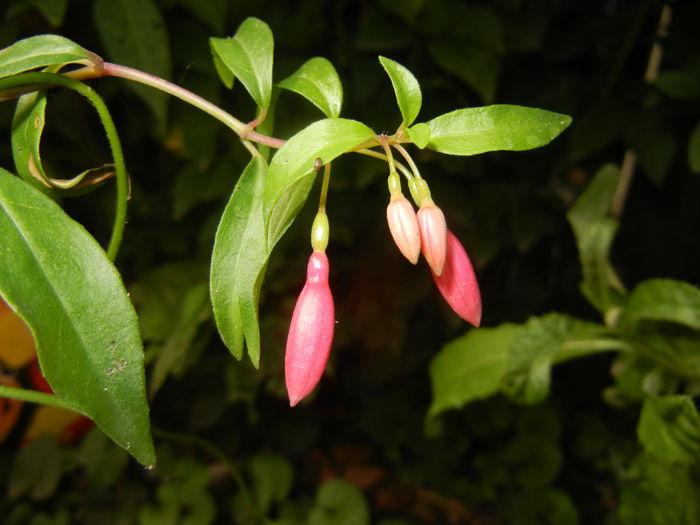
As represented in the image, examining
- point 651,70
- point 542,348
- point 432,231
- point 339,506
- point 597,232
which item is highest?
point 432,231

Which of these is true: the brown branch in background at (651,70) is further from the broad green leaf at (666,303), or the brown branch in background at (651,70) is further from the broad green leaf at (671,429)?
the broad green leaf at (671,429)

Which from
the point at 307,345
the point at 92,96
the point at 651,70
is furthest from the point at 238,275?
the point at 651,70

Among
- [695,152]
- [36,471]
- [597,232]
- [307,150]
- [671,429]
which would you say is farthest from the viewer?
[36,471]

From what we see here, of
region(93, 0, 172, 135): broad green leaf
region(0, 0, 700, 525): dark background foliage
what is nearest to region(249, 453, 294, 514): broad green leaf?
region(0, 0, 700, 525): dark background foliage

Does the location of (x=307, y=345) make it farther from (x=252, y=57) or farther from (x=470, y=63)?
(x=470, y=63)

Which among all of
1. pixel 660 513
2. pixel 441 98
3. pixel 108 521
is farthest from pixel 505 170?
pixel 108 521

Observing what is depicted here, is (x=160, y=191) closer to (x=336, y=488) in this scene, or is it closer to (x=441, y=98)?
(x=441, y=98)

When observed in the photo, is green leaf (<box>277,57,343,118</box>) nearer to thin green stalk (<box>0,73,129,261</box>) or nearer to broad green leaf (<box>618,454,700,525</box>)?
thin green stalk (<box>0,73,129,261</box>)
